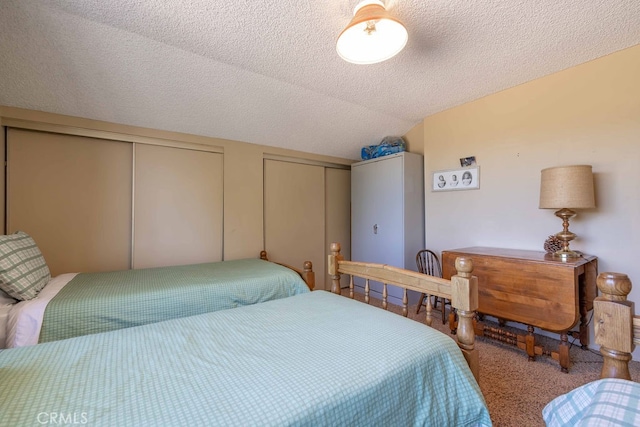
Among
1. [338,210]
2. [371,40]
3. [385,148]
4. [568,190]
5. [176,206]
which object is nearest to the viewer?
[371,40]

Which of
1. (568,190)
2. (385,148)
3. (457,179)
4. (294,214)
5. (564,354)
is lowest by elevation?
(564,354)

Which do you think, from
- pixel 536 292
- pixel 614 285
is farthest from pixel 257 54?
pixel 536 292

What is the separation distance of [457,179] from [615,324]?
239 centimetres

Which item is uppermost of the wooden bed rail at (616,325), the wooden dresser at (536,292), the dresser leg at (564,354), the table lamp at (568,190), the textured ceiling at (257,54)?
the textured ceiling at (257,54)

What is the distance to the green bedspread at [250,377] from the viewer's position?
0.67 metres

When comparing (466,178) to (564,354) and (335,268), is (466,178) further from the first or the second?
(335,268)

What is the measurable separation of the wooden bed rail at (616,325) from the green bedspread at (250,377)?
40cm

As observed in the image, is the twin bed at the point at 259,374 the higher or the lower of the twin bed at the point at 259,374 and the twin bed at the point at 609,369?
the lower

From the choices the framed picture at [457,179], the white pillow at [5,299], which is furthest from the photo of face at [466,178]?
the white pillow at [5,299]

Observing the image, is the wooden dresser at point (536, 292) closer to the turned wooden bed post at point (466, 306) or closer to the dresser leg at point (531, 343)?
the dresser leg at point (531, 343)

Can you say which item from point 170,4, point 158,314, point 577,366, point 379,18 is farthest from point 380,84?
point 577,366

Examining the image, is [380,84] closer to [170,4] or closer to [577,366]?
[170,4]

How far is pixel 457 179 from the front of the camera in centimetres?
296

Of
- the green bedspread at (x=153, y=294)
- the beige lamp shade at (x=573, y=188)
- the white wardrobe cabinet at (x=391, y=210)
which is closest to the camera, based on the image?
the green bedspread at (x=153, y=294)
